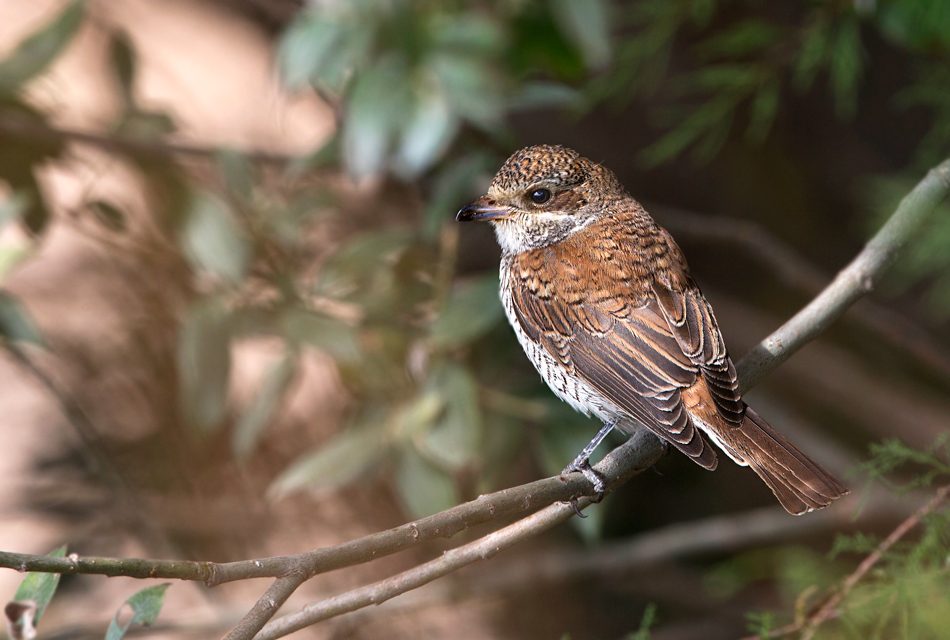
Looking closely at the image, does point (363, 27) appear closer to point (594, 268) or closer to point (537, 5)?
point (537, 5)

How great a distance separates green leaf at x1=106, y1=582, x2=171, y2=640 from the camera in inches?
61.4

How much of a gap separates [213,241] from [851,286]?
7.21 feet

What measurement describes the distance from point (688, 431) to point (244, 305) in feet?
6.14

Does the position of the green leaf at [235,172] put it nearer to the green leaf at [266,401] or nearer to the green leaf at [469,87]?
the green leaf at [266,401]

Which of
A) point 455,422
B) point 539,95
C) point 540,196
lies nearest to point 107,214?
point 455,422

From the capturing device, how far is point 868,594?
2447 mm

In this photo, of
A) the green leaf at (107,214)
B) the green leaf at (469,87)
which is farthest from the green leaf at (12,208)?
the green leaf at (469,87)

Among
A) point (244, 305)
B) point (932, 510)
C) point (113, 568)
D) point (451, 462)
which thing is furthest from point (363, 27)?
point (932, 510)

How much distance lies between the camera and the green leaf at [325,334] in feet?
9.77

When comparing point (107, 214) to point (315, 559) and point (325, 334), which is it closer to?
point (325, 334)

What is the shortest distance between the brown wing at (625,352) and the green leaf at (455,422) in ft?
2.11

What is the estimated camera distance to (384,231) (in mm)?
3330

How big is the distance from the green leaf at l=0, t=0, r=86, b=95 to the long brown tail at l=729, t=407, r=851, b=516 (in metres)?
2.76

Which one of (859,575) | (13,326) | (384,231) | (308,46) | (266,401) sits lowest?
(266,401)
